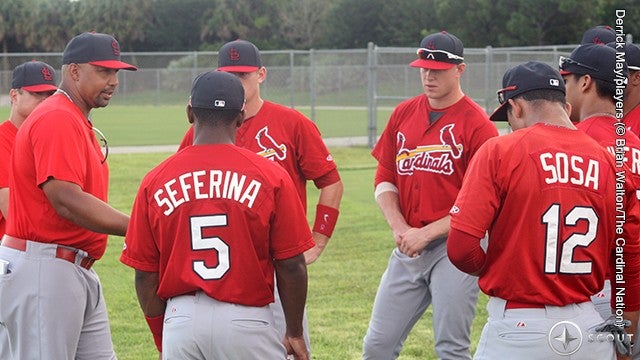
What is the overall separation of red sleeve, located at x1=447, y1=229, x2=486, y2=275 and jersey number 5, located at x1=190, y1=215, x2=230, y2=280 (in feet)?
3.44

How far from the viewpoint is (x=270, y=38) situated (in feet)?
222

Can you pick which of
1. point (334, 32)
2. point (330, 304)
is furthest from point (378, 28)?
point (330, 304)

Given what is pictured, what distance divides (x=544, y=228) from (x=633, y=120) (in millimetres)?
1759

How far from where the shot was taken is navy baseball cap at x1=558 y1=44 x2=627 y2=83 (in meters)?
5.07

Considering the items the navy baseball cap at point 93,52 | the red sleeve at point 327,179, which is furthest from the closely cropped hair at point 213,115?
the red sleeve at point 327,179

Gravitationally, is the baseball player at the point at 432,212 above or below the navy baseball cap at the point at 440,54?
below

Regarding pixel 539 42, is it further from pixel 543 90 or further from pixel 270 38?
pixel 543 90

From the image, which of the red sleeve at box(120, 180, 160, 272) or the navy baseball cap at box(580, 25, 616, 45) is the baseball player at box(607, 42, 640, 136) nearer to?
the navy baseball cap at box(580, 25, 616, 45)

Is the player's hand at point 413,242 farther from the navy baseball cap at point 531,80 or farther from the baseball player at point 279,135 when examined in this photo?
the navy baseball cap at point 531,80

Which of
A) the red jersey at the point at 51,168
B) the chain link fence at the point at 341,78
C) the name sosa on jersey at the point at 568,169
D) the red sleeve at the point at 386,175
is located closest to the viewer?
the name sosa on jersey at the point at 568,169

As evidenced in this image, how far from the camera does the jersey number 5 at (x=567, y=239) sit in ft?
14.6

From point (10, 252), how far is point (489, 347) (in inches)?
107

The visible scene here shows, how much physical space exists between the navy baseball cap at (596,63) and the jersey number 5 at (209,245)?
203 centimetres

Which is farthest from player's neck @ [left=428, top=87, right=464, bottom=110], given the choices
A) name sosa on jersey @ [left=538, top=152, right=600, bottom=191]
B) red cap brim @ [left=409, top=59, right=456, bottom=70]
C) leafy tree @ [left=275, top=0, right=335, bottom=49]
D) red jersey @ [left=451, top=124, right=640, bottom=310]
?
leafy tree @ [left=275, top=0, right=335, bottom=49]
